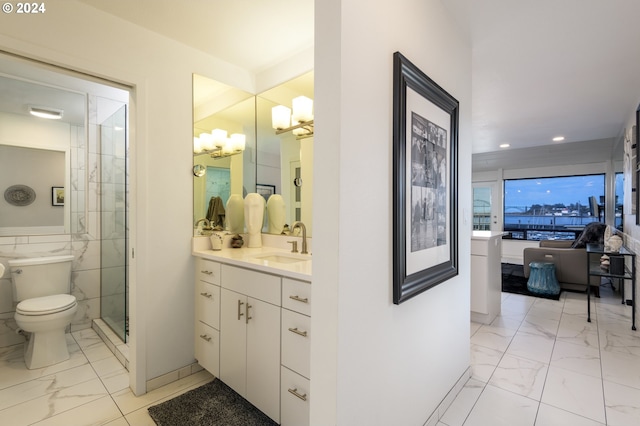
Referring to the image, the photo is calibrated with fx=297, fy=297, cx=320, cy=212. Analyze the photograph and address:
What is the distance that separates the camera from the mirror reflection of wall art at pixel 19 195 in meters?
2.63

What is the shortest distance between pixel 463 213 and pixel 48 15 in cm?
271

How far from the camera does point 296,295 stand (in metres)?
1.45

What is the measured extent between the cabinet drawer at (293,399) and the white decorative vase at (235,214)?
142 centimetres

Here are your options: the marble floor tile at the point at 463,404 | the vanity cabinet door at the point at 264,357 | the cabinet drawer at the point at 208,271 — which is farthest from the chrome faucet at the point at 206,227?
the marble floor tile at the point at 463,404

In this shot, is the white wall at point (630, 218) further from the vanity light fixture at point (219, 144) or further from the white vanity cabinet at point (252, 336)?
the vanity light fixture at point (219, 144)

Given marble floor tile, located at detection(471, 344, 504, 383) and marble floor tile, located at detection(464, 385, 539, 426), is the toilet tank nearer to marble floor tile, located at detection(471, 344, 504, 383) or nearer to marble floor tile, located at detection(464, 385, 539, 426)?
marble floor tile, located at detection(464, 385, 539, 426)

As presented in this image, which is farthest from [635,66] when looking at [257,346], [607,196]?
[607,196]

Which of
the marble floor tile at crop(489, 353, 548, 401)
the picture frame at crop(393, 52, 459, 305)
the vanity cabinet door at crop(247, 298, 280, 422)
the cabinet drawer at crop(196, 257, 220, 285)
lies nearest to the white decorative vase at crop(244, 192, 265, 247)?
the cabinet drawer at crop(196, 257, 220, 285)

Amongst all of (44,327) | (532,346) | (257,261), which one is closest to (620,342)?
(532,346)

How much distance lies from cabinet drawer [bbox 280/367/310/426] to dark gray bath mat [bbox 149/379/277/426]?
27 cm

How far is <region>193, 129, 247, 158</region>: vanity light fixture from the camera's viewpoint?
2379 mm

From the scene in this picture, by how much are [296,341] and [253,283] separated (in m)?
0.42

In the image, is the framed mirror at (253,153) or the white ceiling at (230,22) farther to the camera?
the framed mirror at (253,153)

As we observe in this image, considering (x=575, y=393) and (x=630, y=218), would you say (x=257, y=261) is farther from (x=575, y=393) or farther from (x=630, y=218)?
(x=630, y=218)
